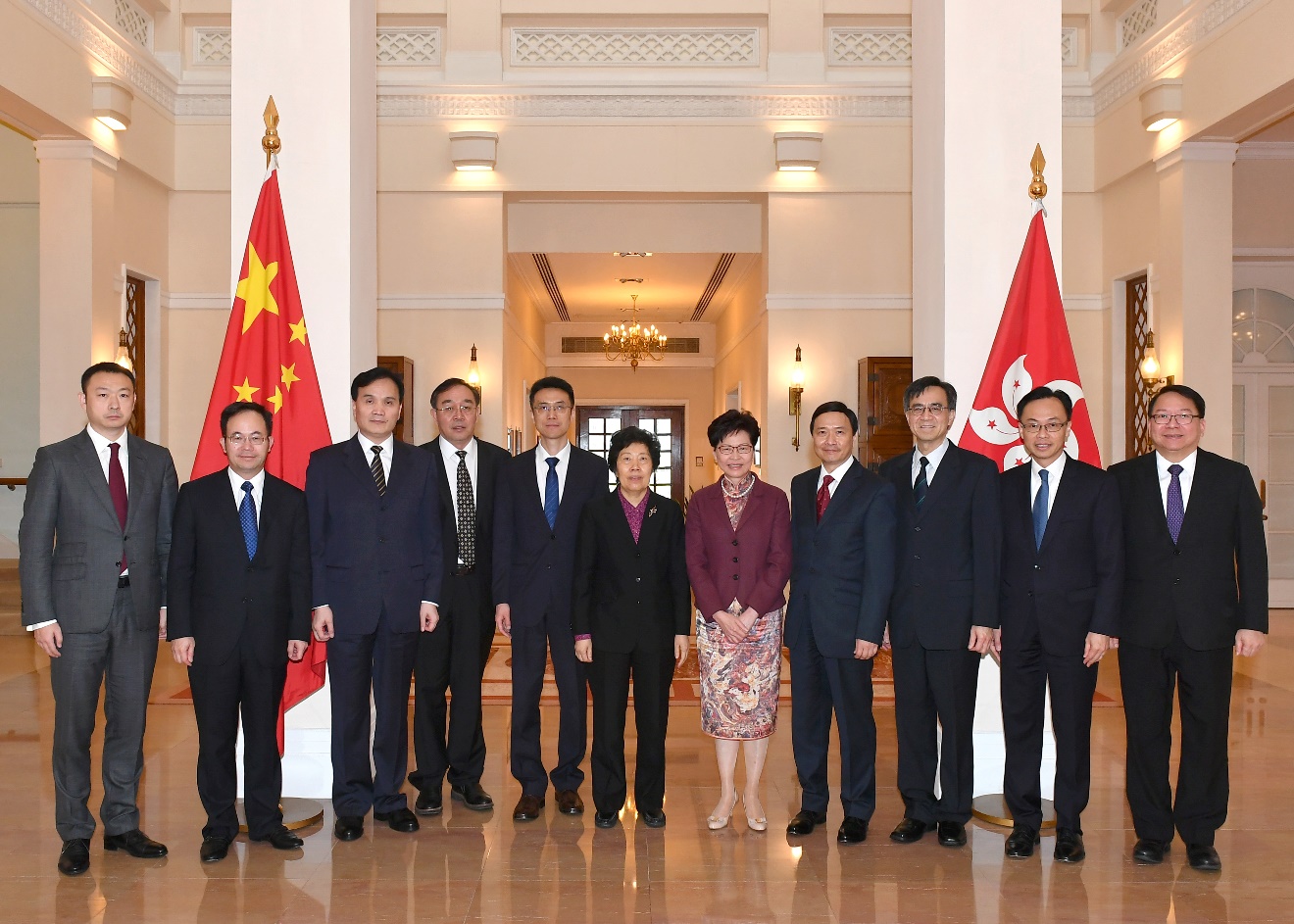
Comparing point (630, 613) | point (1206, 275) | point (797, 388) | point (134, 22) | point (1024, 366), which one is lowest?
point (630, 613)

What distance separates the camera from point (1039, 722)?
4074 millimetres

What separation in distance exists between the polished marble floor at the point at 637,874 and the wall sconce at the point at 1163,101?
570 centimetres

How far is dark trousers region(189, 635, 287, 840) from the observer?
3.91 m

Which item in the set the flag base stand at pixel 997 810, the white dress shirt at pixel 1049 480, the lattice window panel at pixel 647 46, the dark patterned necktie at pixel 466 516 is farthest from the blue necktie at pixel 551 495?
the lattice window panel at pixel 647 46

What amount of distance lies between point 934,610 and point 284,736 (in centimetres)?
275

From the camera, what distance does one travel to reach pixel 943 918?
11.4ft

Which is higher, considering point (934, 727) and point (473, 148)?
point (473, 148)

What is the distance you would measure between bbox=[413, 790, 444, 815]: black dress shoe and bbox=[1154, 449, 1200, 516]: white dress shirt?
3.04m

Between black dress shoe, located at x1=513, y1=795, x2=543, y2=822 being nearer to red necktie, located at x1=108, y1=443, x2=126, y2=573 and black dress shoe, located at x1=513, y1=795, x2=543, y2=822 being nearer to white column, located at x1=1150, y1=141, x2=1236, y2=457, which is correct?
red necktie, located at x1=108, y1=443, x2=126, y2=573

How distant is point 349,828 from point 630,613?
1.35 meters

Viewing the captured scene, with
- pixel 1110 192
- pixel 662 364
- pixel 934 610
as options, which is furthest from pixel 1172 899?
pixel 662 364

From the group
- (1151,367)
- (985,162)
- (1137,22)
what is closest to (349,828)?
(985,162)

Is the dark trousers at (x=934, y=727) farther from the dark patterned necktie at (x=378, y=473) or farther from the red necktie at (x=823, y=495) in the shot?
the dark patterned necktie at (x=378, y=473)

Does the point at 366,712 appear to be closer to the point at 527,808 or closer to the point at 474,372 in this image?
the point at 527,808
